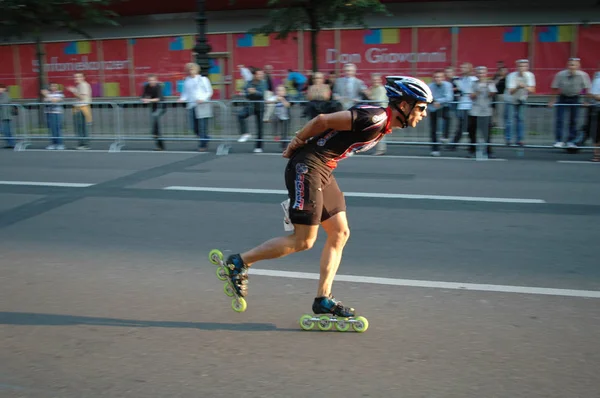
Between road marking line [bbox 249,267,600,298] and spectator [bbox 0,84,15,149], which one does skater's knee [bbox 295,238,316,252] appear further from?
spectator [bbox 0,84,15,149]

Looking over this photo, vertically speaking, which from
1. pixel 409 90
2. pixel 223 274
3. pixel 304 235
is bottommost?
pixel 223 274

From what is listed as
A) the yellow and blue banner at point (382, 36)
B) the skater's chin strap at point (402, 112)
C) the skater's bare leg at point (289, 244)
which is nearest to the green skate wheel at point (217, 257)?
the skater's bare leg at point (289, 244)

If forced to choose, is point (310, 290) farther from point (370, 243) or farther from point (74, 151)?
point (74, 151)

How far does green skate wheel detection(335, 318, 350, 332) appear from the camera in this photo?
14.7 feet

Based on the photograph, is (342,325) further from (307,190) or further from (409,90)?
(409,90)

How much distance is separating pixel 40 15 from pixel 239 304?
18.1m

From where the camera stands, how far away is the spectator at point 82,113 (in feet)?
50.7

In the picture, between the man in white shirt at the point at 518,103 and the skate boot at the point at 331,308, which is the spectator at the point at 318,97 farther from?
the skate boot at the point at 331,308

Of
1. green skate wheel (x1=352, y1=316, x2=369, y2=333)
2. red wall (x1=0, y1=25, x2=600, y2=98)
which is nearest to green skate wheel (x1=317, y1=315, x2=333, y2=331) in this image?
green skate wheel (x1=352, y1=316, x2=369, y2=333)

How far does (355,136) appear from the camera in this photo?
4.25 m

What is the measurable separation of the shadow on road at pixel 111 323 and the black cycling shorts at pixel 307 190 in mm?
831

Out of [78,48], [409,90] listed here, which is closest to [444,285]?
[409,90]

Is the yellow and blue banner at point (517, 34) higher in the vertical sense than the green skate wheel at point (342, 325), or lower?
higher

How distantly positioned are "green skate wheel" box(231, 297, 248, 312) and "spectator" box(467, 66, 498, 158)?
31.0ft
